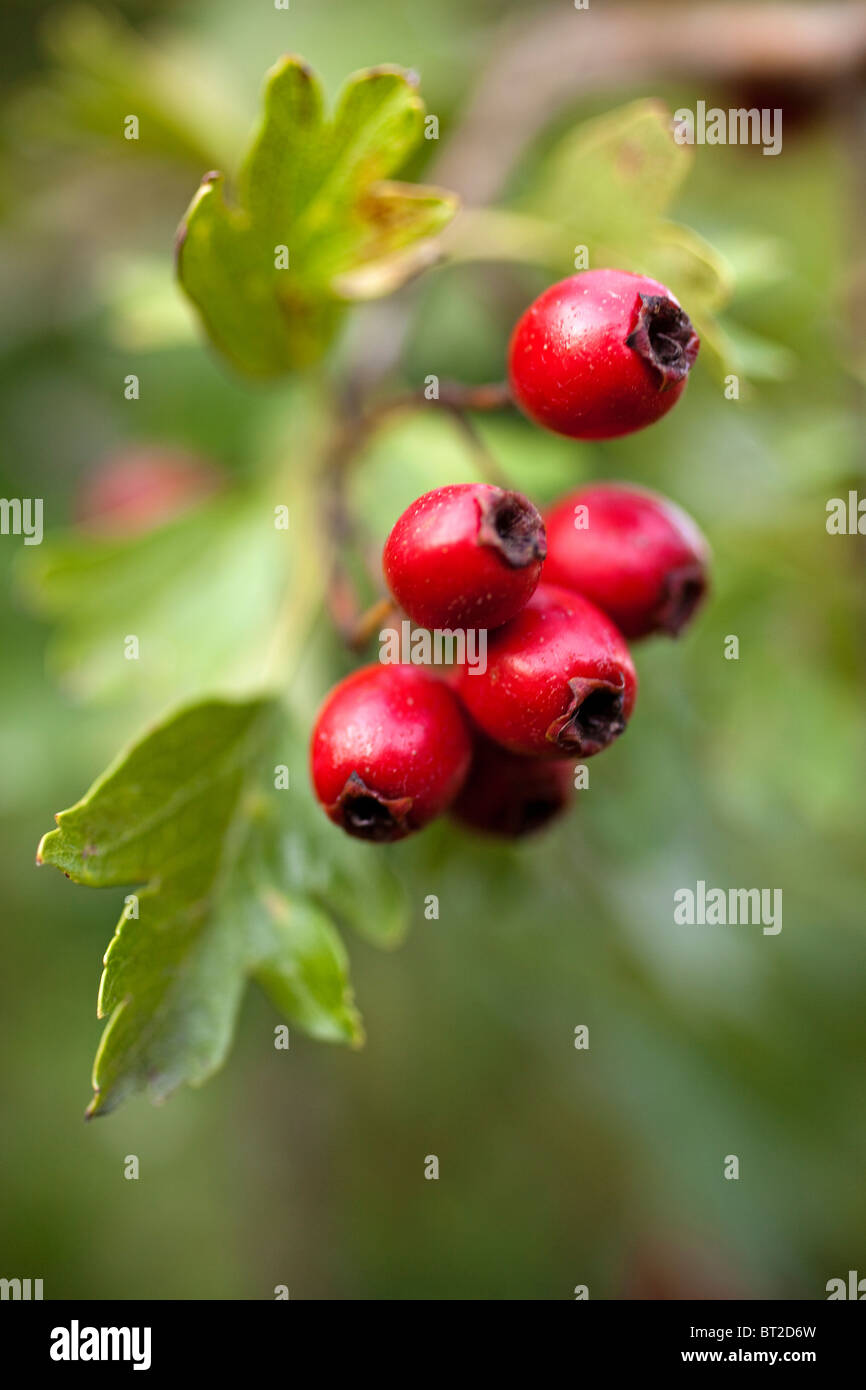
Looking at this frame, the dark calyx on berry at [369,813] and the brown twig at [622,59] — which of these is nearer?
the dark calyx on berry at [369,813]

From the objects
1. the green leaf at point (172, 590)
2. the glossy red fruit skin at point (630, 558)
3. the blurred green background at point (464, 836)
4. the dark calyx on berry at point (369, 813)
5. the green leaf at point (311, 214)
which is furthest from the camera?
the blurred green background at point (464, 836)

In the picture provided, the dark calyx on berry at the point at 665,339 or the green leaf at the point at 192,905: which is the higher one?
the dark calyx on berry at the point at 665,339

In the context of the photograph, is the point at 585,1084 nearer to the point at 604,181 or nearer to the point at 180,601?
the point at 180,601

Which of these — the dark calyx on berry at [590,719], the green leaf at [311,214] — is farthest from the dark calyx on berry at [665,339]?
the green leaf at [311,214]

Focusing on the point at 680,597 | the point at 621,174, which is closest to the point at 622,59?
the point at 621,174

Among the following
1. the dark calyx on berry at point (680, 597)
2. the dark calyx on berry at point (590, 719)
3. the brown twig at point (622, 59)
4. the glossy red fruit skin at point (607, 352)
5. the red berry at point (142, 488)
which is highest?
the brown twig at point (622, 59)

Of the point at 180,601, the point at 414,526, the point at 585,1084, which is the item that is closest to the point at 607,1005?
the point at 585,1084

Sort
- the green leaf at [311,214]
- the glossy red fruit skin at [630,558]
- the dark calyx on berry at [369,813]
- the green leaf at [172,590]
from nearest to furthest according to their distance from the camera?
the dark calyx on berry at [369,813], the glossy red fruit skin at [630,558], the green leaf at [311,214], the green leaf at [172,590]

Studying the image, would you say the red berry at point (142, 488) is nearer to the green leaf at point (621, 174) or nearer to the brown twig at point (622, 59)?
the brown twig at point (622, 59)
